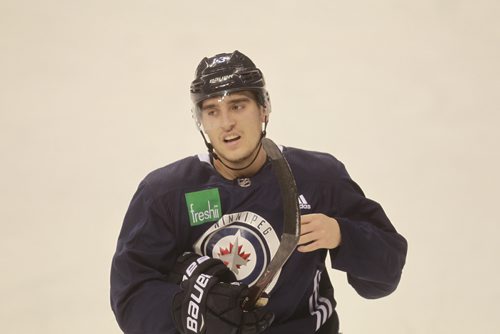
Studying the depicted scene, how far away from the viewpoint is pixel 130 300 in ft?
5.34

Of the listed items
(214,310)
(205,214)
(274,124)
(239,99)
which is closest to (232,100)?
(239,99)

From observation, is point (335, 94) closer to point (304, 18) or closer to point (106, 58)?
point (304, 18)

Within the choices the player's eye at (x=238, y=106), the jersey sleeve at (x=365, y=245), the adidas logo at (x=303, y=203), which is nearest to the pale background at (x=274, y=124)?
the jersey sleeve at (x=365, y=245)

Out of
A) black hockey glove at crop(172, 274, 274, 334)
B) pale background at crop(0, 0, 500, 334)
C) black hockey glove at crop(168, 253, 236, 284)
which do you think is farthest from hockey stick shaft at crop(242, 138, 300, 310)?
pale background at crop(0, 0, 500, 334)

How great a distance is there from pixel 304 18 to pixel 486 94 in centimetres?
112

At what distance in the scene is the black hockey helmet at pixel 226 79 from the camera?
1.67 meters

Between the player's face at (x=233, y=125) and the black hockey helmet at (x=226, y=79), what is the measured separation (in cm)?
2

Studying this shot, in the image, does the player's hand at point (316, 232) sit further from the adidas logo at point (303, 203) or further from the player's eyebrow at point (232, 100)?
the player's eyebrow at point (232, 100)

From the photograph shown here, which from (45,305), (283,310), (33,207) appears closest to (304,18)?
(33,207)

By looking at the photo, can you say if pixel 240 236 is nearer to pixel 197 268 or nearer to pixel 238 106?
pixel 197 268

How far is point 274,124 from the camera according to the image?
10.9 feet

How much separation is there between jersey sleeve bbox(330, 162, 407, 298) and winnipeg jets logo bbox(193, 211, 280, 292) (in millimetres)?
168

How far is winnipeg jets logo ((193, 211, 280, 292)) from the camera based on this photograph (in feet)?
5.55

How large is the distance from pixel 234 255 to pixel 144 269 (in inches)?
8.9
